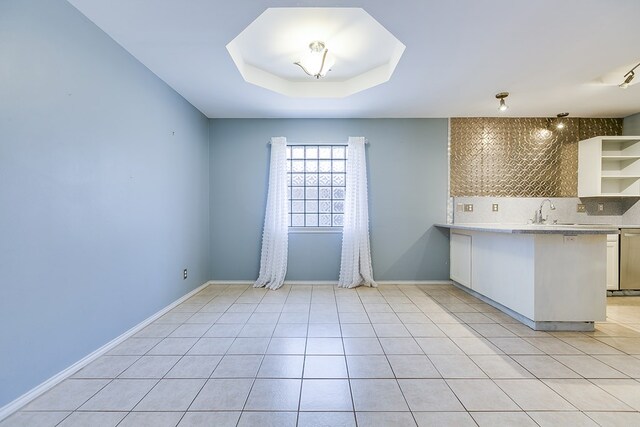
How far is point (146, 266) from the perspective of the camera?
2.75m

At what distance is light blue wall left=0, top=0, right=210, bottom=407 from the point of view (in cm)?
157

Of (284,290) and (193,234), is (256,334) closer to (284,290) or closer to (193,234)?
(284,290)

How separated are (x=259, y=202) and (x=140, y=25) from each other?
8.24 ft

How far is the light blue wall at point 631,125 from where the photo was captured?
3.98 metres

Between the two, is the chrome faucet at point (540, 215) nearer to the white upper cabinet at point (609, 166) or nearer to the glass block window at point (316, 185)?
the white upper cabinet at point (609, 166)

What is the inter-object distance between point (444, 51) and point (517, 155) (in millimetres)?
2568

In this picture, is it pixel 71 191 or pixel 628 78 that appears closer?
pixel 71 191

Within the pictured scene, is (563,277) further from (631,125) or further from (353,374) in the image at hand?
(631,125)

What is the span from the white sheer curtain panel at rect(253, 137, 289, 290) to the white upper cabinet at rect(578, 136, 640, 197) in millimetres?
4254

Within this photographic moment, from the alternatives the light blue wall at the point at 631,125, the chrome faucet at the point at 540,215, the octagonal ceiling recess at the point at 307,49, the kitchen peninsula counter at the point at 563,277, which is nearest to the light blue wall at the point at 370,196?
the octagonal ceiling recess at the point at 307,49

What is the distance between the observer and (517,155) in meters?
4.19

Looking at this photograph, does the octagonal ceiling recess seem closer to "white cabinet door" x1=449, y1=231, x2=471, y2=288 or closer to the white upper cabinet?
"white cabinet door" x1=449, y1=231, x2=471, y2=288

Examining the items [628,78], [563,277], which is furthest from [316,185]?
[628,78]

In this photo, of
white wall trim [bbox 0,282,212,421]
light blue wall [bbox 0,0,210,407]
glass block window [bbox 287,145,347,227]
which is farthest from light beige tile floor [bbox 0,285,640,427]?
glass block window [bbox 287,145,347,227]
